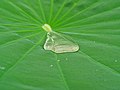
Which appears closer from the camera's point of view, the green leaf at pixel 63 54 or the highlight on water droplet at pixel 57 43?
the green leaf at pixel 63 54

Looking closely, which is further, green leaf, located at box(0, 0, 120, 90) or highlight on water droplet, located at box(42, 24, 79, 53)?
highlight on water droplet, located at box(42, 24, 79, 53)

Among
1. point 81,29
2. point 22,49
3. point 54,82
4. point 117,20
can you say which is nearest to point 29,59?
point 22,49

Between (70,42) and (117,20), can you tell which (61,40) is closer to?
(70,42)

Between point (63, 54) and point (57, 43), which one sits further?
point (57, 43)
